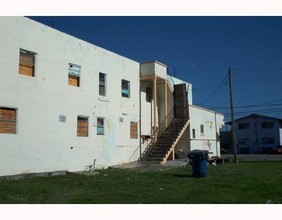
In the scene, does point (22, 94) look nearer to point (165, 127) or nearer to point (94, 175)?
point (94, 175)

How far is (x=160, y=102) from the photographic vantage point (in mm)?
26391

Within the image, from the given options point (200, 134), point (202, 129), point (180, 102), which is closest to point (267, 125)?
point (202, 129)

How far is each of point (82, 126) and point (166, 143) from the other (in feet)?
23.4

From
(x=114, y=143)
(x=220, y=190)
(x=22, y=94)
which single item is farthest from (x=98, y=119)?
(x=220, y=190)

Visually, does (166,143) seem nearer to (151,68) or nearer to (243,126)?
(151,68)

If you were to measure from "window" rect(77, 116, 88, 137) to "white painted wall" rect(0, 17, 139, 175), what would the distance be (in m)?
0.27

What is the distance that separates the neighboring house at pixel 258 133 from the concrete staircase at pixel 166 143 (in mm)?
43851

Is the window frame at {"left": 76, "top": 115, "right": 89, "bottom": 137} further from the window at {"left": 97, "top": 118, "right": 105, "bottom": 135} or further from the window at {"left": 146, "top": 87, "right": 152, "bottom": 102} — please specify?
the window at {"left": 146, "top": 87, "right": 152, "bottom": 102}

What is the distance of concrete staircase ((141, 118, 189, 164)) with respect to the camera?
22.3 meters

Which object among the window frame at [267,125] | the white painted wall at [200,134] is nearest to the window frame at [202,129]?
the white painted wall at [200,134]

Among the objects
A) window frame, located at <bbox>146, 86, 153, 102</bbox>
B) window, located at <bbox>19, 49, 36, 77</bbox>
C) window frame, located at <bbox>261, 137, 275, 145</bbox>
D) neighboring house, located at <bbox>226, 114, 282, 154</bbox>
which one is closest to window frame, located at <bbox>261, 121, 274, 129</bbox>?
neighboring house, located at <bbox>226, 114, 282, 154</bbox>

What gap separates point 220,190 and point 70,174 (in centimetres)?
791

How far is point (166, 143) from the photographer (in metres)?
23.6

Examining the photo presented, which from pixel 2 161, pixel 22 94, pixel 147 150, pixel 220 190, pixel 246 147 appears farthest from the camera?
pixel 246 147
